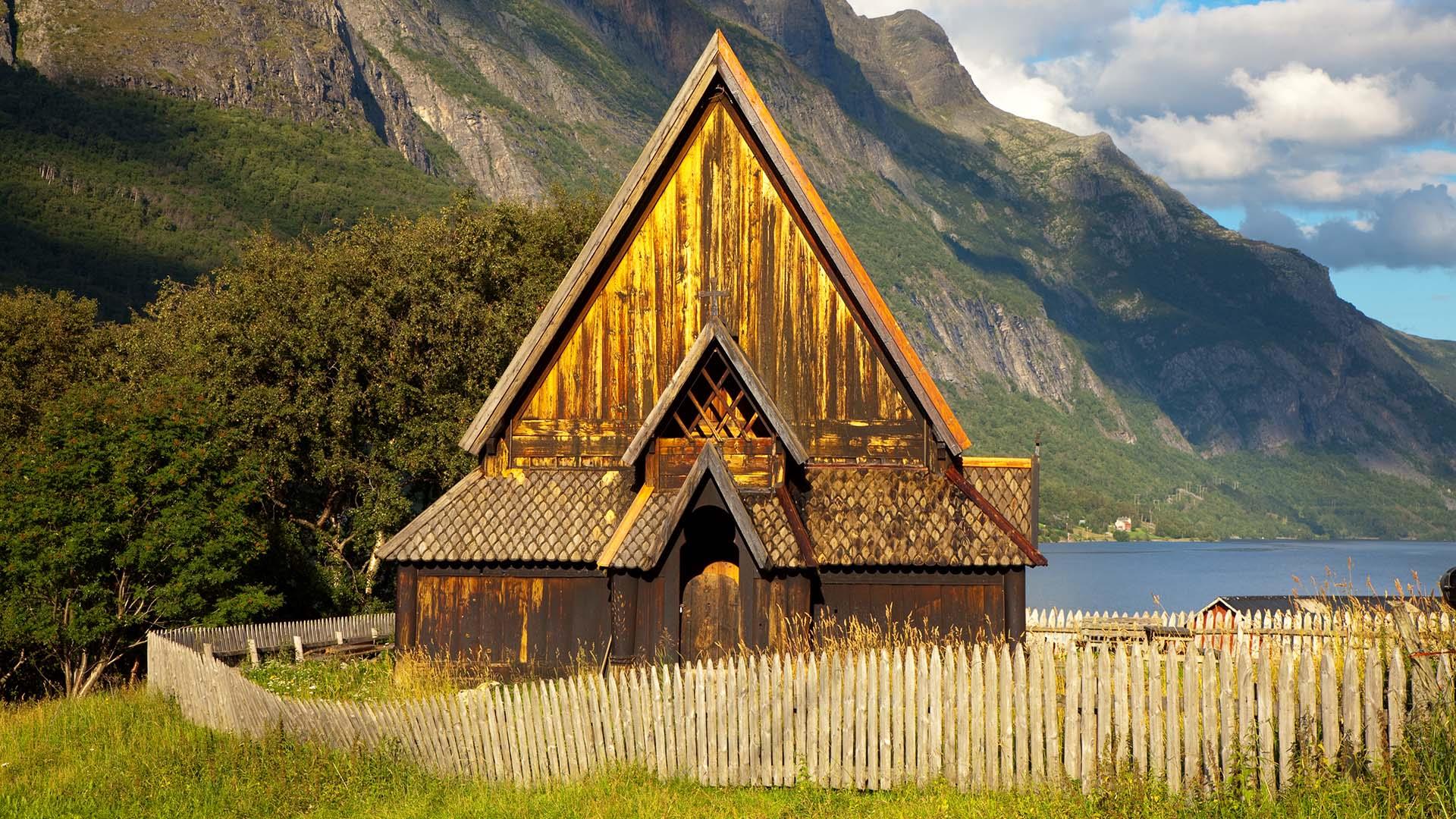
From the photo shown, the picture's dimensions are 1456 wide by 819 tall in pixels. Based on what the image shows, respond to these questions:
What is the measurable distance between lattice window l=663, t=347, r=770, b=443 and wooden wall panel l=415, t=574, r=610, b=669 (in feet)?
9.83

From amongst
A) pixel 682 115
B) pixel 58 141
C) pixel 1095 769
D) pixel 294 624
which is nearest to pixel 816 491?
pixel 682 115

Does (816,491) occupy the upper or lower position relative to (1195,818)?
upper

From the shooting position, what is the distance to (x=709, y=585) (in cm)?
2033

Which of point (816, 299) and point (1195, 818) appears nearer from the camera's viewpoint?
point (1195, 818)

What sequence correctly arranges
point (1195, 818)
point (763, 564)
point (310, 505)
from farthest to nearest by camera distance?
point (310, 505), point (763, 564), point (1195, 818)

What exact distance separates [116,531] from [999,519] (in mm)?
19057

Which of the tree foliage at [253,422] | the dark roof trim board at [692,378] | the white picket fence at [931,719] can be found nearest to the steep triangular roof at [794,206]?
the dark roof trim board at [692,378]

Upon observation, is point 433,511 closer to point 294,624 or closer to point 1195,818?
point 294,624

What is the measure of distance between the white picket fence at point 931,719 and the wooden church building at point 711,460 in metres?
4.83

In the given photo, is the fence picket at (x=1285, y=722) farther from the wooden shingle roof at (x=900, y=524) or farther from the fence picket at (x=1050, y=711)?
the wooden shingle roof at (x=900, y=524)

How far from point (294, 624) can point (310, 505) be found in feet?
54.4

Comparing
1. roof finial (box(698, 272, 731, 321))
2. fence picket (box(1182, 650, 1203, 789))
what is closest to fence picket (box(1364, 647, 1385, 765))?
fence picket (box(1182, 650, 1203, 789))

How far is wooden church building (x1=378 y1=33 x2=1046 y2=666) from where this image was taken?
66.0 feet

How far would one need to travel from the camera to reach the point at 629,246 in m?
22.6
